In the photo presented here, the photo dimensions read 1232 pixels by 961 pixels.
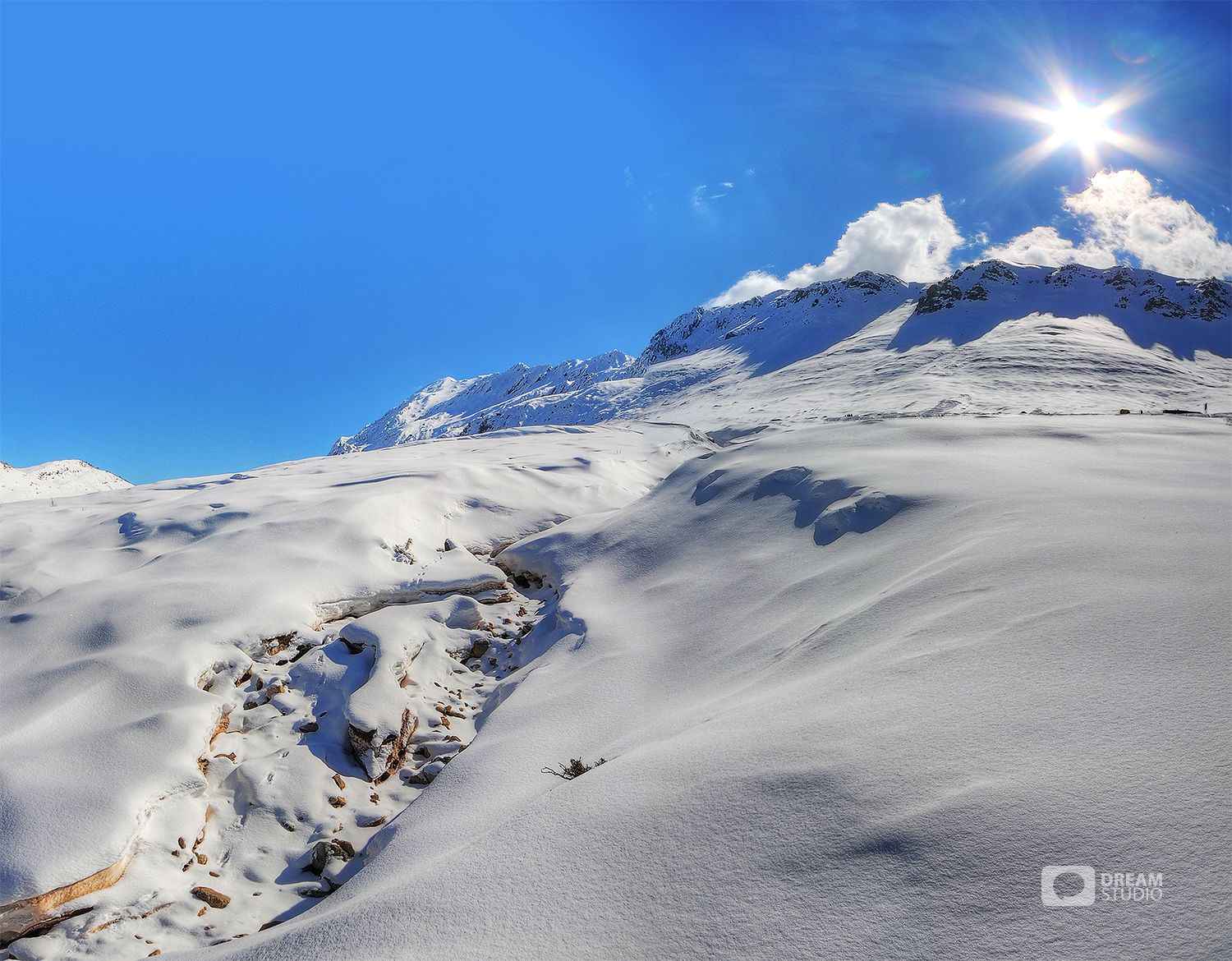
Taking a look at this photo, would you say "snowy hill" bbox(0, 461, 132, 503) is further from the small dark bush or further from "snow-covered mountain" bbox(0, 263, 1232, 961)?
the small dark bush

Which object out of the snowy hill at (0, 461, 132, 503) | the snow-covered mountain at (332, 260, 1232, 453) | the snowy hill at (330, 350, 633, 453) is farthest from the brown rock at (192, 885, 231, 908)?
the snowy hill at (330, 350, 633, 453)

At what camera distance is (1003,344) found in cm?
3634

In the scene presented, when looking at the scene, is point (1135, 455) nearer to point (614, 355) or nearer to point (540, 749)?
point (540, 749)

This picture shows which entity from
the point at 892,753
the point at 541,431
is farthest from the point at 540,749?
the point at 541,431

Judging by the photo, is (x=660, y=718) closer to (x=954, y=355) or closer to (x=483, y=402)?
(x=954, y=355)

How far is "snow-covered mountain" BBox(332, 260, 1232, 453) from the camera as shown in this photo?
27.4m

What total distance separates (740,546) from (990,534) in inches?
108

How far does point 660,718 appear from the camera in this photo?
4113 millimetres

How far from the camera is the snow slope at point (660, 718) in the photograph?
79.4 inches

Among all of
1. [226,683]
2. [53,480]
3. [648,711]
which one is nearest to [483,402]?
[53,480]

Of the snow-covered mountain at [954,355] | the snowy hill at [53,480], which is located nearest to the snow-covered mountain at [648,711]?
the snowy hill at [53,480]

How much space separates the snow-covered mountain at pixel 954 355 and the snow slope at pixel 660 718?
20.6m

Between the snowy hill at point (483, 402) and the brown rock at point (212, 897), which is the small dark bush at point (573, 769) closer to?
the brown rock at point (212, 897)

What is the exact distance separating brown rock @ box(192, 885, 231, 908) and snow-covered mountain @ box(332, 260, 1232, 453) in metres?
25.0
